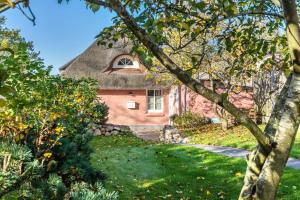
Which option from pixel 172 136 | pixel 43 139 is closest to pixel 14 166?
pixel 43 139

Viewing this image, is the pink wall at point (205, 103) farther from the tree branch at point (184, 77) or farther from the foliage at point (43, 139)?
the tree branch at point (184, 77)

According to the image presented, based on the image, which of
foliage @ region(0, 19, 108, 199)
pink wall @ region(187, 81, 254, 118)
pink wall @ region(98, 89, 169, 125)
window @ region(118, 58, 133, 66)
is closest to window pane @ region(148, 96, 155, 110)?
pink wall @ region(98, 89, 169, 125)

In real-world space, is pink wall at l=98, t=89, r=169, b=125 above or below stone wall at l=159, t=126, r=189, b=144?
above

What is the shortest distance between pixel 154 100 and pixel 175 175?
21.5 metres

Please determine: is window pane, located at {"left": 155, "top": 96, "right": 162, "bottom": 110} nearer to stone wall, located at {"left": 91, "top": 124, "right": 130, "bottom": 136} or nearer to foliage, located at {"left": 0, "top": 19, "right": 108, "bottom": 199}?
stone wall, located at {"left": 91, "top": 124, "right": 130, "bottom": 136}

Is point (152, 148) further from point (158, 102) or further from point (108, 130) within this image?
point (158, 102)

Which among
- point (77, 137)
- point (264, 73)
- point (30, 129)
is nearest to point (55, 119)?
point (30, 129)

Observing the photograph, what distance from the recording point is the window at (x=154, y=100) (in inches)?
1246

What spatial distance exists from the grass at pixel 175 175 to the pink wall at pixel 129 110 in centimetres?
1615

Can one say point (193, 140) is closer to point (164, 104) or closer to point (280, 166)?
point (164, 104)

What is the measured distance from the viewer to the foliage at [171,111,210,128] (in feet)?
87.0

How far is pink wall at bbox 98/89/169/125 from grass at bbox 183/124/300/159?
614 cm

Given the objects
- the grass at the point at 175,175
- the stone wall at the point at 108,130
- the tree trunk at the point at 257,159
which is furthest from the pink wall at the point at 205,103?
the tree trunk at the point at 257,159

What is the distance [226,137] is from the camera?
63.5 feet
